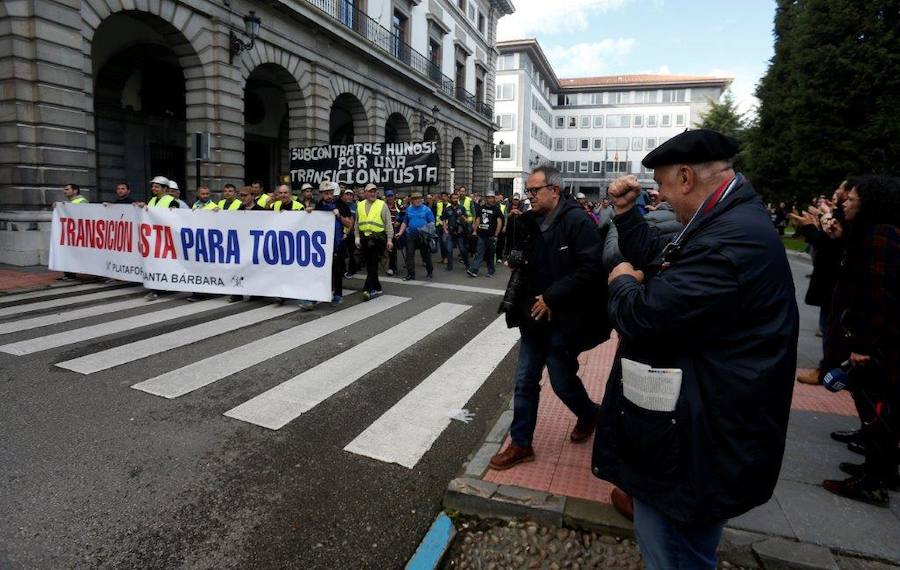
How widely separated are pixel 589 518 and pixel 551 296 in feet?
4.01

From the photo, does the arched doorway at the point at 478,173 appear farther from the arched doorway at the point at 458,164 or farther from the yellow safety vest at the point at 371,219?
the yellow safety vest at the point at 371,219

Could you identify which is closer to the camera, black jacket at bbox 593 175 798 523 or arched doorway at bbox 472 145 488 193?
black jacket at bbox 593 175 798 523

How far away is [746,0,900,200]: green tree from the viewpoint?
59.2 ft

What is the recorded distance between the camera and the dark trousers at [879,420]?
301cm

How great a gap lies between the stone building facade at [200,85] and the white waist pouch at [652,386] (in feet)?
45.5

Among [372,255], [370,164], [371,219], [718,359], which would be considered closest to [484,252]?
[370,164]

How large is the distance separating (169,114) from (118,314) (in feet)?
47.2

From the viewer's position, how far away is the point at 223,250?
8680 mm

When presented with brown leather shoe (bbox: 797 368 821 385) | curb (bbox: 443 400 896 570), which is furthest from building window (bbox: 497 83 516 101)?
curb (bbox: 443 400 896 570)

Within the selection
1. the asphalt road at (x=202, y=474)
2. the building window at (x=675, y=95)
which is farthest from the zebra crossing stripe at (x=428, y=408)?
the building window at (x=675, y=95)

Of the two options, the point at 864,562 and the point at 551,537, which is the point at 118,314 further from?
the point at 864,562

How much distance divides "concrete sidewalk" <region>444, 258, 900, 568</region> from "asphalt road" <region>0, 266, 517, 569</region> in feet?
1.12

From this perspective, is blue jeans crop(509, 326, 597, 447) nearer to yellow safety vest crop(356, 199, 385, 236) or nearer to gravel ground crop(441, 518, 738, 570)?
gravel ground crop(441, 518, 738, 570)

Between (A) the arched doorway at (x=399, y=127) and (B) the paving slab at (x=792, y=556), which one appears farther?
(A) the arched doorway at (x=399, y=127)
